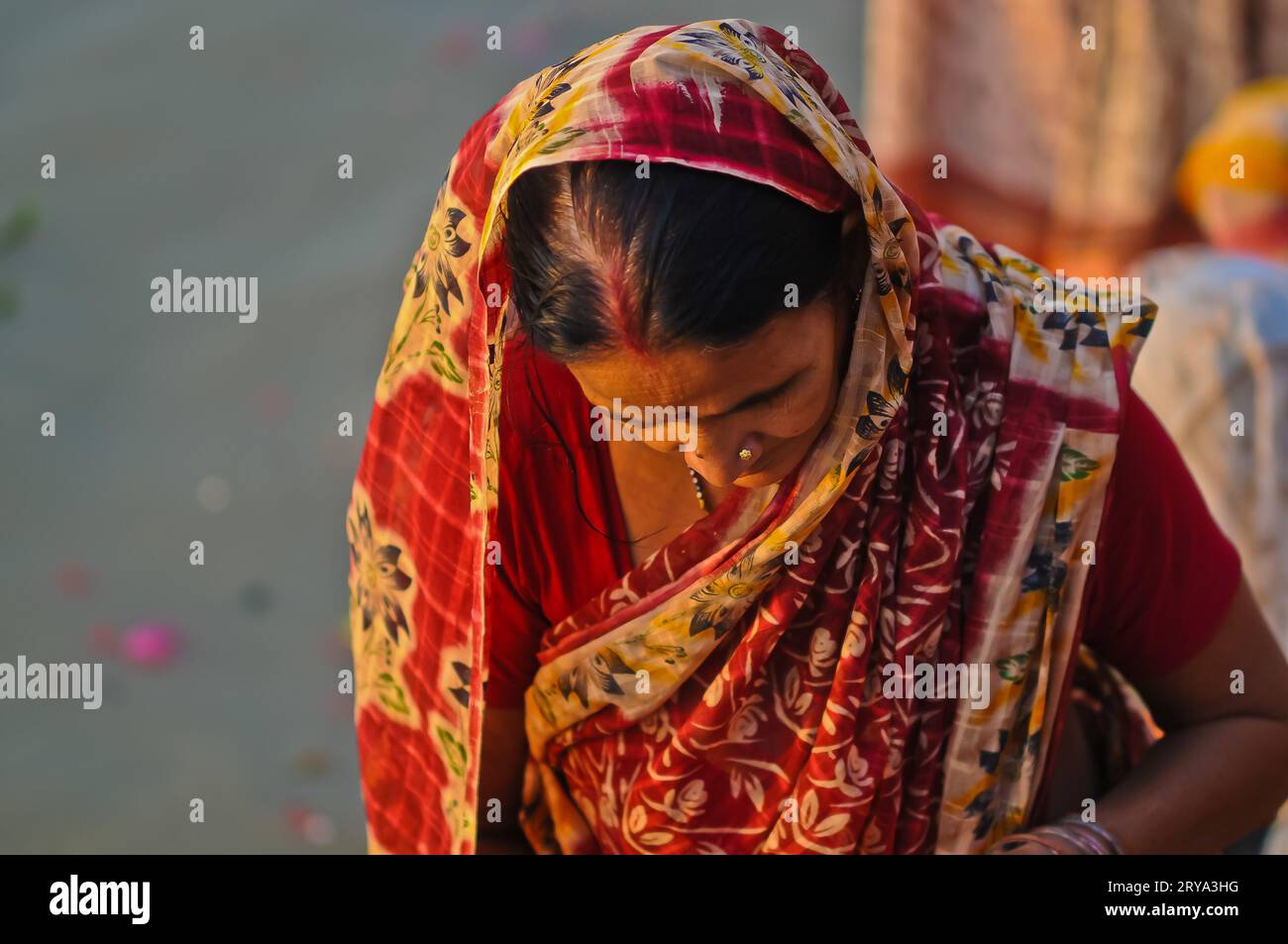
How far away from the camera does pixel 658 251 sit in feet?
3.58

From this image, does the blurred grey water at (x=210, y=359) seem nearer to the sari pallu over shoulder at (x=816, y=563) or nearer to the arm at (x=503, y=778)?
the arm at (x=503, y=778)

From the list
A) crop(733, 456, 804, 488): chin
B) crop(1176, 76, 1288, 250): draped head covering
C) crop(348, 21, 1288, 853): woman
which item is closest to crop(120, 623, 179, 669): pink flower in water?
crop(348, 21, 1288, 853): woman

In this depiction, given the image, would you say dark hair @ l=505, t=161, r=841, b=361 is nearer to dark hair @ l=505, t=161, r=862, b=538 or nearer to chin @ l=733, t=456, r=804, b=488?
dark hair @ l=505, t=161, r=862, b=538

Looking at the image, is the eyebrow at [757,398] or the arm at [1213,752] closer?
the eyebrow at [757,398]

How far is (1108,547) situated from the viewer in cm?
142

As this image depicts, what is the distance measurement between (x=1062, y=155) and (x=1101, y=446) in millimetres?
2236

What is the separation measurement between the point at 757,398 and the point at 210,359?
2389 mm

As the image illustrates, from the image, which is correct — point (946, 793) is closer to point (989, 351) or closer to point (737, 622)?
point (737, 622)

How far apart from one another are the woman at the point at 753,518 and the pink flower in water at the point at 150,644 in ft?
4.59

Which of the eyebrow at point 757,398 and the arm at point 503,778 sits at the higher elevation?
the eyebrow at point 757,398

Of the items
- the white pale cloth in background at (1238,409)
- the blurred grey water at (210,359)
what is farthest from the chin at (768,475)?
the blurred grey water at (210,359)

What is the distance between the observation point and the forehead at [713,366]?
44.9 inches

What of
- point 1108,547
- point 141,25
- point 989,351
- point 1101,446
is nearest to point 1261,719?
point 1108,547

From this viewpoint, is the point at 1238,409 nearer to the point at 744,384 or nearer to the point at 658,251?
the point at 744,384
